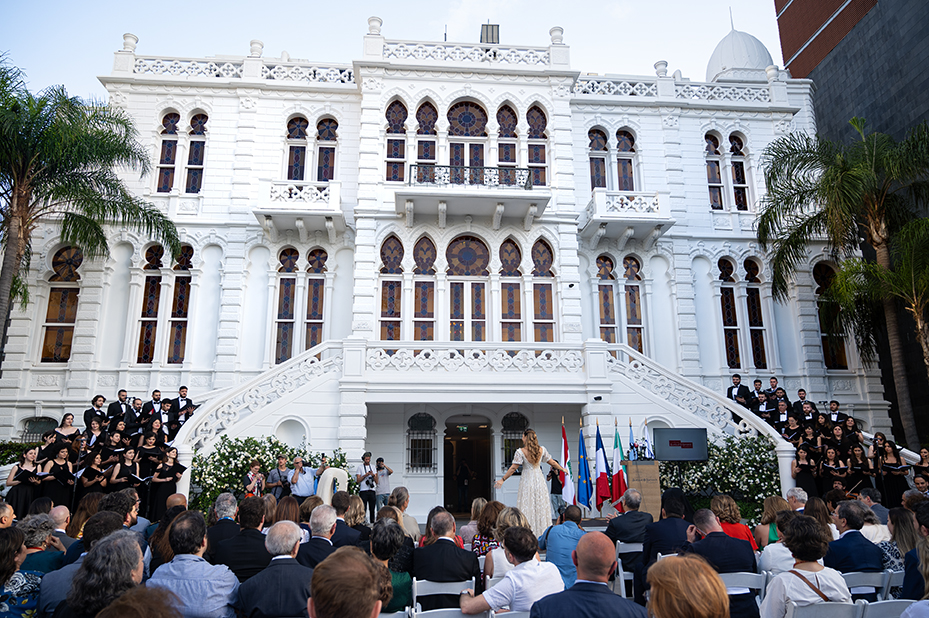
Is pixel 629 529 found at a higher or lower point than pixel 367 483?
lower

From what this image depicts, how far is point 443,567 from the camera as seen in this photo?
5.46m

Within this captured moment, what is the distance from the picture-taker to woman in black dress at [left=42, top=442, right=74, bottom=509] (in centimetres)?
1088

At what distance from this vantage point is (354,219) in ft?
65.6

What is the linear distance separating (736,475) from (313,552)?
11.6 metres

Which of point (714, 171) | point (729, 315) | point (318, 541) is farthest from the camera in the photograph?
point (714, 171)

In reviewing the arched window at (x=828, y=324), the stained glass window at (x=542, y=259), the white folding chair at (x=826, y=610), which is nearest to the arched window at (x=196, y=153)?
the stained glass window at (x=542, y=259)

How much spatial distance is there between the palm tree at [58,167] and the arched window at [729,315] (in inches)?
685

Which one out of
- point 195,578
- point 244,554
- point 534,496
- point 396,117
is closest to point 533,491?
point 534,496

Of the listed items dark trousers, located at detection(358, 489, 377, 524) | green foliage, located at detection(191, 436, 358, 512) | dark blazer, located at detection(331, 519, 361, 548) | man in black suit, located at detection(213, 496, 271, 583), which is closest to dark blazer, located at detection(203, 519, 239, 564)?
man in black suit, located at detection(213, 496, 271, 583)

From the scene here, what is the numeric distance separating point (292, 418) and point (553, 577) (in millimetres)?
11739

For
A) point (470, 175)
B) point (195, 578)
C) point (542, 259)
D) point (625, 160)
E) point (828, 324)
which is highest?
point (625, 160)

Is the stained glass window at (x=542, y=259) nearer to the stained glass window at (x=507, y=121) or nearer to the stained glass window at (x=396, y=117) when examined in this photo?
the stained glass window at (x=507, y=121)

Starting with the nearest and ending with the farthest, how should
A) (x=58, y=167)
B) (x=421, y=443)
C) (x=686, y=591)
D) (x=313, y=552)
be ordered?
(x=686, y=591)
(x=313, y=552)
(x=58, y=167)
(x=421, y=443)

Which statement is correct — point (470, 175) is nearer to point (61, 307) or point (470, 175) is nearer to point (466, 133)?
point (466, 133)
